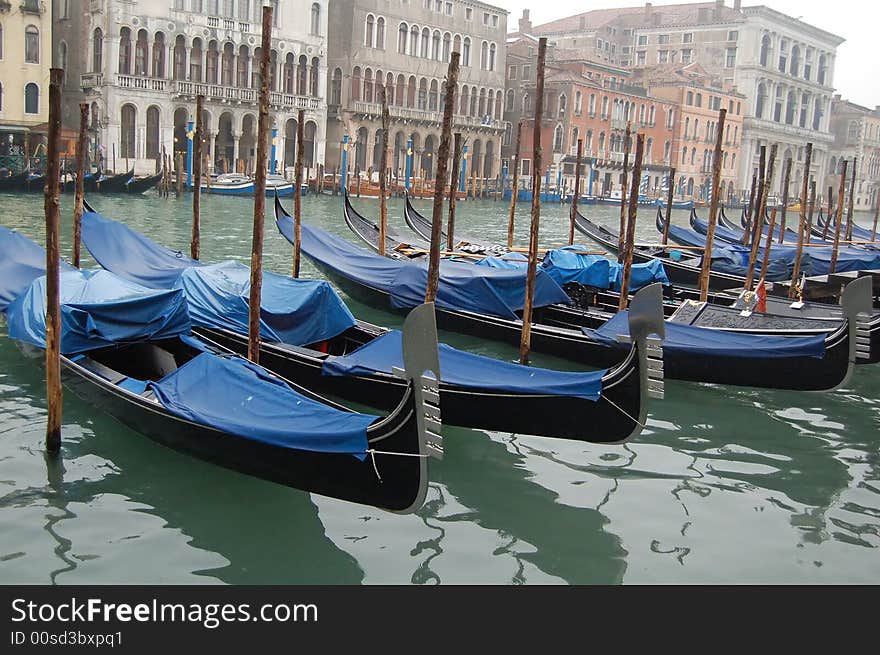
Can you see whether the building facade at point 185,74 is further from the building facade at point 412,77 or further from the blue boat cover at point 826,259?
the blue boat cover at point 826,259

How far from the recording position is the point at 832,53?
1757 inches

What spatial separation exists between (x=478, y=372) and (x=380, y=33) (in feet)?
84.1

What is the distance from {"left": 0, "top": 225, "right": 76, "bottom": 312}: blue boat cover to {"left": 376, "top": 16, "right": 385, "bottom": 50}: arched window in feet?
75.8

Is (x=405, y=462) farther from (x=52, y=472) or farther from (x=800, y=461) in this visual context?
(x=800, y=461)

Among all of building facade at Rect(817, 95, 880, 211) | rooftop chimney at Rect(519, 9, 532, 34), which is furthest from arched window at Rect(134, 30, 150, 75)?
building facade at Rect(817, 95, 880, 211)

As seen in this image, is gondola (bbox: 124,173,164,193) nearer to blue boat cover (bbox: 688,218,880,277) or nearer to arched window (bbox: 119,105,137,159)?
arched window (bbox: 119,105,137,159)

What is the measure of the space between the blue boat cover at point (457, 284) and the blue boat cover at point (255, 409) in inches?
116

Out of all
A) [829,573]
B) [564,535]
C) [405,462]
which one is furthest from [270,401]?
[829,573]

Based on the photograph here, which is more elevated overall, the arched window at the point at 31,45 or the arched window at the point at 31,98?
the arched window at the point at 31,45

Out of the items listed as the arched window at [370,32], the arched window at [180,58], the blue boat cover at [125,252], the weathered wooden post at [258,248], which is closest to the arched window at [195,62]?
the arched window at [180,58]

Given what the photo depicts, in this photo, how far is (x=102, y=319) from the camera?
15.1 feet

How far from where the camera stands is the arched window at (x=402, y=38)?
93.9 feet

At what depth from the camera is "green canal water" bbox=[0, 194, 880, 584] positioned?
328 cm

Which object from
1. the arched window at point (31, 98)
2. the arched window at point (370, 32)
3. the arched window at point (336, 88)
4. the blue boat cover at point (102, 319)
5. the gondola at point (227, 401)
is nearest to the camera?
the gondola at point (227, 401)
